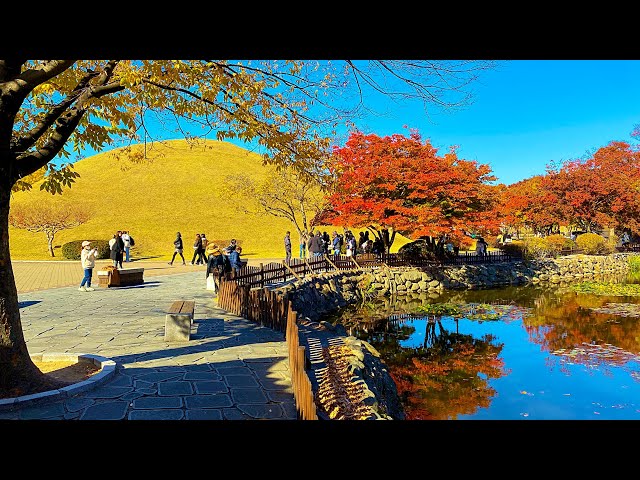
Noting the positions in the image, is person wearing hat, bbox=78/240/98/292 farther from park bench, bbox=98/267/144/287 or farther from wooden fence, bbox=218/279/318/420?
wooden fence, bbox=218/279/318/420

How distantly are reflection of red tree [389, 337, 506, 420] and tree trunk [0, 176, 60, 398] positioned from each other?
18.4 ft

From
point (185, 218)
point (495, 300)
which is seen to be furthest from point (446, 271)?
point (185, 218)

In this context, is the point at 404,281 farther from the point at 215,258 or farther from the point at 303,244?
the point at 215,258

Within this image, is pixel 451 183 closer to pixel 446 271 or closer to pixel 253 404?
pixel 446 271

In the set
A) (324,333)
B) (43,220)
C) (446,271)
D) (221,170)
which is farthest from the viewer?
(221,170)

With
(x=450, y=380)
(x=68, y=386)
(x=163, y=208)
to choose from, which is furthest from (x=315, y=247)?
(x=163, y=208)

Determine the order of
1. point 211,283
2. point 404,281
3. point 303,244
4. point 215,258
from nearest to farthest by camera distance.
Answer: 1. point 215,258
2. point 211,283
3. point 404,281
4. point 303,244

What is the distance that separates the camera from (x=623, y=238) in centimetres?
3878

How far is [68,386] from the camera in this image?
202 inches

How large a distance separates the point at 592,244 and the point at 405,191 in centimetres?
1870

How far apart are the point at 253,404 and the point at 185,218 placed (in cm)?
5274

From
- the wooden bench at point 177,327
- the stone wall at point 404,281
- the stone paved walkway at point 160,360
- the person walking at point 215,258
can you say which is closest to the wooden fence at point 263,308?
the stone paved walkway at point 160,360

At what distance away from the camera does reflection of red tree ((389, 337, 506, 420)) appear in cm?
803
